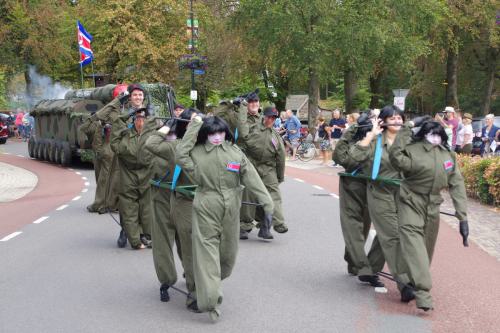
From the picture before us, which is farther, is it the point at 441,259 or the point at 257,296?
the point at 441,259

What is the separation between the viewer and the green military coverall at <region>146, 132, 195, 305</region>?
6473 mm

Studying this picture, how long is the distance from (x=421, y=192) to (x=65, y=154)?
1987 centimetres

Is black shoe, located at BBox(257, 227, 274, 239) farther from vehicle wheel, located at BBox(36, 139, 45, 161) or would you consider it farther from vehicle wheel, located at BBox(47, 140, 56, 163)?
vehicle wheel, located at BBox(36, 139, 45, 161)

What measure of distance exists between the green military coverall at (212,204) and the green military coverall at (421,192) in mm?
1272

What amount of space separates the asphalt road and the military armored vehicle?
11.0 m

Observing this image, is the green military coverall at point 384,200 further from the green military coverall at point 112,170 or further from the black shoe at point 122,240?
the black shoe at point 122,240

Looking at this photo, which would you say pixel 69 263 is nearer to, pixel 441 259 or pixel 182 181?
pixel 182 181

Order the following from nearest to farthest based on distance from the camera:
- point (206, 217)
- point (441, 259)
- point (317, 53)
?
point (206, 217) < point (441, 259) < point (317, 53)

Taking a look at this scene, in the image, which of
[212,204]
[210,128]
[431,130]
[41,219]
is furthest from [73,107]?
[431,130]

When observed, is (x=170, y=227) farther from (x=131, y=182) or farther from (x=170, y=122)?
(x=131, y=182)

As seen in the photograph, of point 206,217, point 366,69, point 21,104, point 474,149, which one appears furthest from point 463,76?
point 21,104

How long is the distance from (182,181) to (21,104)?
9019 cm

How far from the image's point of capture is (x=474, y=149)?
2062 centimetres

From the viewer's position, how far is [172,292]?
289 inches
